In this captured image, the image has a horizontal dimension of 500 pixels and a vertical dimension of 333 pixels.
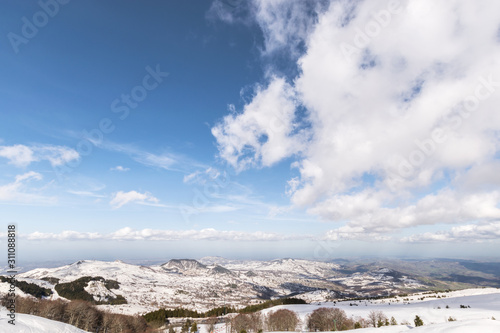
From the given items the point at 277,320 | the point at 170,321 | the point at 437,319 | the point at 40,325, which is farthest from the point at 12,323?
the point at 170,321

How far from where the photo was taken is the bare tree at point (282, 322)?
96.7m

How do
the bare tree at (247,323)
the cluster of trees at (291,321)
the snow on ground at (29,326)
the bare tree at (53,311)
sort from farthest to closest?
the bare tree at (247,323) → the cluster of trees at (291,321) → the bare tree at (53,311) → the snow on ground at (29,326)

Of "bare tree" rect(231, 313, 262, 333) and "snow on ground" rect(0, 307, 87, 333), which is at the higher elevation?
"snow on ground" rect(0, 307, 87, 333)

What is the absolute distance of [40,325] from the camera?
4000cm

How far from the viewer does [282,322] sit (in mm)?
100125

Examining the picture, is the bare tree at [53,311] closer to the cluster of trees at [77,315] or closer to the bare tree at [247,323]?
the cluster of trees at [77,315]

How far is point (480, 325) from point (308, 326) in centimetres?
9731

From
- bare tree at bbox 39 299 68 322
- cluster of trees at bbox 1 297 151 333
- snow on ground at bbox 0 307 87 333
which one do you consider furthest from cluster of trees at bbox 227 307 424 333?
snow on ground at bbox 0 307 87 333

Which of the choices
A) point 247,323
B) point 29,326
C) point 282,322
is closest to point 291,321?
point 282,322

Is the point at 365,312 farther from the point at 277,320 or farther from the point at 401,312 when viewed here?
the point at 277,320

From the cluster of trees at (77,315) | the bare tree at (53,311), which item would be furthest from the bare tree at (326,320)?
the bare tree at (53,311)

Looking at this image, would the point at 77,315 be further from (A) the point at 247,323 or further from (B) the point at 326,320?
(B) the point at 326,320

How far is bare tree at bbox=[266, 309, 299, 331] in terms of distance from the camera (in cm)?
9671

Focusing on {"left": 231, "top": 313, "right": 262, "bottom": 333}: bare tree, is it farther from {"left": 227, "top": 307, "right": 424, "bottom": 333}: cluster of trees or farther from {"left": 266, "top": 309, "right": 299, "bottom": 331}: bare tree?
{"left": 266, "top": 309, "right": 299, "bottom": 331}: bare tree
